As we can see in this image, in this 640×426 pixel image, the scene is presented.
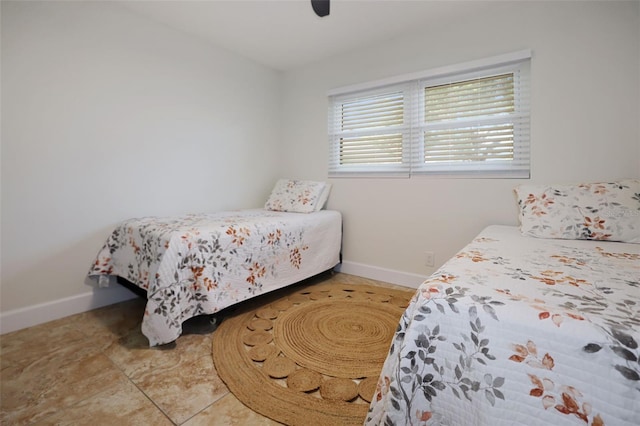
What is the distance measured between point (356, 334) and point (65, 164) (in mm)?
2289

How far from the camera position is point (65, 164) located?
2.00 m

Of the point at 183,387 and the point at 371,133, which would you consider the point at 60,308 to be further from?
the point at 371,133

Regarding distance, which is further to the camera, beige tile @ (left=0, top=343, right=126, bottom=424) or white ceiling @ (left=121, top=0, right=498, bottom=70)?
white ceiling @ (left=121, top=0, right=498, bottom=70)

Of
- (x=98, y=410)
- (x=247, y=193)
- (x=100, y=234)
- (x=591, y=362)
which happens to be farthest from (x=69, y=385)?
(x=247, y=193)

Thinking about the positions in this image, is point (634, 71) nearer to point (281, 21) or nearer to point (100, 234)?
point (281, 21)

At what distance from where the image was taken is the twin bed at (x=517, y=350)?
23.1 inches

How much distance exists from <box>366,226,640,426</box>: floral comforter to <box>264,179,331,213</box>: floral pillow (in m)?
2.02

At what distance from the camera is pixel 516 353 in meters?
0.66

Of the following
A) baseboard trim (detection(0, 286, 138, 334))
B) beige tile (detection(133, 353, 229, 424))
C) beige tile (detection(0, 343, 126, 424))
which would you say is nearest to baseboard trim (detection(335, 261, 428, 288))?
beige tile (detection(133, 353, 229, 424))

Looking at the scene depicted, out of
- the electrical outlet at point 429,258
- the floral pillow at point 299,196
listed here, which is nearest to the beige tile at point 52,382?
the floral pillow at point 299,196

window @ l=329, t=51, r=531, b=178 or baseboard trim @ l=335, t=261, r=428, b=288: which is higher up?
window @ l=329, t=51, r=531, b=178

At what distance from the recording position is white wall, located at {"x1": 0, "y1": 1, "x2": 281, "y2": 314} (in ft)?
6.02

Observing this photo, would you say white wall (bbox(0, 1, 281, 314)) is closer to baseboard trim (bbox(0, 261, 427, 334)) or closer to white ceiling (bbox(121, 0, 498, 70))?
baseboard trim (bbox(0, 261, 427, 334))

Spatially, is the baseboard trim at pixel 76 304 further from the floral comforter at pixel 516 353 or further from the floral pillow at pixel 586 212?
the floral comforter at pixel 516 353
